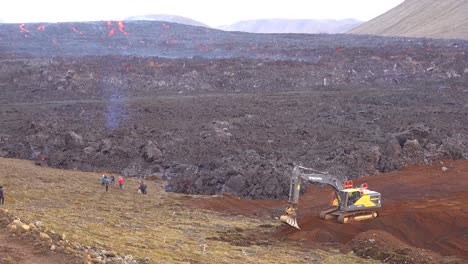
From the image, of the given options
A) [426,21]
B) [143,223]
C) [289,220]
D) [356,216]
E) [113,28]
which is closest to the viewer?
[289,220]

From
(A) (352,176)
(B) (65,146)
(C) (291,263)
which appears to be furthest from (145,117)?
(C) (291,263)

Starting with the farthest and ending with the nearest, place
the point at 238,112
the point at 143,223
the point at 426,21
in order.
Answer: the point at 426,21 → the point at 238,112 → the point at 143,223


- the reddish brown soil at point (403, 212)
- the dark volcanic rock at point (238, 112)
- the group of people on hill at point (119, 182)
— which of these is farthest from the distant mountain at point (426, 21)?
the group of people on hill at point (119, 182)

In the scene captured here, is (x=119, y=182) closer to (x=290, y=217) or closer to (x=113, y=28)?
(x=290, y=217)

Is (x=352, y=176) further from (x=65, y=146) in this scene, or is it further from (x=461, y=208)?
(x=65, y=146)

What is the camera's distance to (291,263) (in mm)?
14469

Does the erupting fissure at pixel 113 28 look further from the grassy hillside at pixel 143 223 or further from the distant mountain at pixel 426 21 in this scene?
the grassy hillside at pixel 143 223

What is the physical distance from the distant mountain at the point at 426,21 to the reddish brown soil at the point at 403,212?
72.6 m

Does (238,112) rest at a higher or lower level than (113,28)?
lower

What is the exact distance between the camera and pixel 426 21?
108 meters

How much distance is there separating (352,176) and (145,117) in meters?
17.2

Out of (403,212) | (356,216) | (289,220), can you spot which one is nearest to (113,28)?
(356,216)

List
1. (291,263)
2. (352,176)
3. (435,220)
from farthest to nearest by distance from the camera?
(352,176)
(435,220)
(291,263)

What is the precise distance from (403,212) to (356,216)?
1.67 m
